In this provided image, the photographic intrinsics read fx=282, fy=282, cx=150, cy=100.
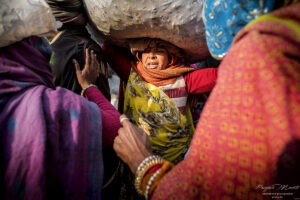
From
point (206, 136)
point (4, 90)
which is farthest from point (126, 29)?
point (206, 136)

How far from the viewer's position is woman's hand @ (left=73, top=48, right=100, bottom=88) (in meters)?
1.72

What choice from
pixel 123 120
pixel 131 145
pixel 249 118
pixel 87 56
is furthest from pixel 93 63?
pixel 249 118

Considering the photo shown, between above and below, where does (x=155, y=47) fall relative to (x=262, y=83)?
below

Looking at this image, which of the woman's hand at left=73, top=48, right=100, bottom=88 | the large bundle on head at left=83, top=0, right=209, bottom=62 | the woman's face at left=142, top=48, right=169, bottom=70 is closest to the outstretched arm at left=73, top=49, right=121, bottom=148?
the woman's hand at left=73, top=48, right=100, bottom=88

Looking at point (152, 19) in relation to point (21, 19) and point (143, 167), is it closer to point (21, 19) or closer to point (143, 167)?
point (21, 19)

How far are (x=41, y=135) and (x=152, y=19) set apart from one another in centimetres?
92

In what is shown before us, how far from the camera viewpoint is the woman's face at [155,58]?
6.21ft

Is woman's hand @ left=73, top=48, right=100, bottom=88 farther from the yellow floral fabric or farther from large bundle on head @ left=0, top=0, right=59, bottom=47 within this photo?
large bundle on head @ left=0, top=0, right=59, bottom=47

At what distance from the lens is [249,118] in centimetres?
73

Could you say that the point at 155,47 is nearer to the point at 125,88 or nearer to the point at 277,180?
the point at 125,88

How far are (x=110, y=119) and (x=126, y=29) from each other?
2.23ft

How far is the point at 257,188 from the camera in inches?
29.2

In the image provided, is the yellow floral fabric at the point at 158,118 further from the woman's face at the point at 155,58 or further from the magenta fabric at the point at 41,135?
the magenta fabric at the point at 41,135

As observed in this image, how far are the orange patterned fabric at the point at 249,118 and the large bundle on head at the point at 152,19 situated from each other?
2.67 ft
